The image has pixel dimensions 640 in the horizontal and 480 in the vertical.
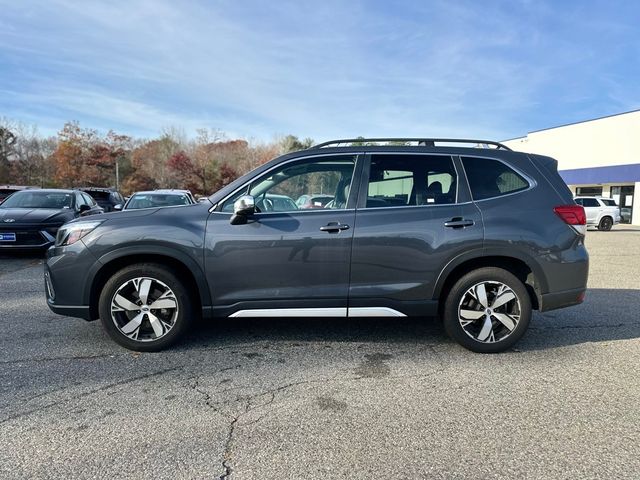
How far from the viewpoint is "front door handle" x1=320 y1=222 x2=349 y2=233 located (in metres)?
3.83

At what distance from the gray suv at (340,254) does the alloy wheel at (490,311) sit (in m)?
0.01

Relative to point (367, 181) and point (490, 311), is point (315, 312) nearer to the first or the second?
point (367, 181)

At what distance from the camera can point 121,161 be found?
164 feet

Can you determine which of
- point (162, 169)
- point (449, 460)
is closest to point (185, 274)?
point (449, 460)

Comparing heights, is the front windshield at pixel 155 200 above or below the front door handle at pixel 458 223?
above

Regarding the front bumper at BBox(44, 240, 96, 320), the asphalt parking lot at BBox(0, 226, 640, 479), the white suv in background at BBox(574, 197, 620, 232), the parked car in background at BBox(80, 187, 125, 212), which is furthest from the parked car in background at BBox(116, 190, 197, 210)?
the white suv in background at BBox(574, 197, 620, 232)

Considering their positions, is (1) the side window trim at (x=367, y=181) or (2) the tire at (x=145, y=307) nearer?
(2) the tire at (x=145, y=307)

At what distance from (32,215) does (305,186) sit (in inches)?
308

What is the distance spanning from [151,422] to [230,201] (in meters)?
2.01

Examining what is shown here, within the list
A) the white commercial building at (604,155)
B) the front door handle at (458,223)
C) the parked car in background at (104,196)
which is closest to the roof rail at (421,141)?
the front door handle at (458,223)

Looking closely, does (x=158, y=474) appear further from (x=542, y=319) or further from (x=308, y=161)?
(x=542, y=319)

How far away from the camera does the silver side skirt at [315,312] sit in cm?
392

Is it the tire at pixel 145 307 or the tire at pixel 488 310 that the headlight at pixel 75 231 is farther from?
the tire at pixel 488 310

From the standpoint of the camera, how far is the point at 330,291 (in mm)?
3914
